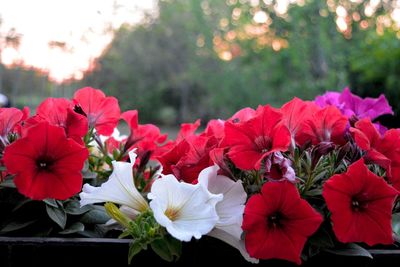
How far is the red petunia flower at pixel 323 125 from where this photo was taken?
2.10ft

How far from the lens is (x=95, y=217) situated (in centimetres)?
61

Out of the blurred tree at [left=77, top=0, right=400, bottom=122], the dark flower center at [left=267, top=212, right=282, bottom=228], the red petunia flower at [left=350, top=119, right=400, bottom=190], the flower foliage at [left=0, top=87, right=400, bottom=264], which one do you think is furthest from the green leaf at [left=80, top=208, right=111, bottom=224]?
the blurred tree at [left=77, top=0, right=400, bottom=122]

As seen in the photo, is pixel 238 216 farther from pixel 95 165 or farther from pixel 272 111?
pixel 95 165

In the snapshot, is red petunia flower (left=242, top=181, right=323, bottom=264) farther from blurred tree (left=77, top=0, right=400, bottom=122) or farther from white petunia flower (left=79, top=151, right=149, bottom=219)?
blurred tree (left=77, top=0, right=400, bottom=122)

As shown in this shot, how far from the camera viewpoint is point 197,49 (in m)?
13.5

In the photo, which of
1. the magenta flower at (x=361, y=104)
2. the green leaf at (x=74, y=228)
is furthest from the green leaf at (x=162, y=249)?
the magenta flower at (x=361, y=104)

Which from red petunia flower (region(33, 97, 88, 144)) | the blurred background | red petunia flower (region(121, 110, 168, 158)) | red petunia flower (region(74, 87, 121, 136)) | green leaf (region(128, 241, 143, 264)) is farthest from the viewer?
the blurred background

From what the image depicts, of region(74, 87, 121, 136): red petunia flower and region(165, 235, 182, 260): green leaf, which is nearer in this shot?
region(165, 235, 182, 260): green leaf

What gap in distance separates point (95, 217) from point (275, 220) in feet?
0.76

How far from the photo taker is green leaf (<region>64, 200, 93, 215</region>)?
23.6 inches

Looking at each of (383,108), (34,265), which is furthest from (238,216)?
(383,108)

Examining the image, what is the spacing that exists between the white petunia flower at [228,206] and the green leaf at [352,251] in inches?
3.9

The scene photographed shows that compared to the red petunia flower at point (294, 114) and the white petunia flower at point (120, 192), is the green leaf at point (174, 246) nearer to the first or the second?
the white petunia flower at point (120, 192)

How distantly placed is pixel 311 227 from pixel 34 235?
330mm
